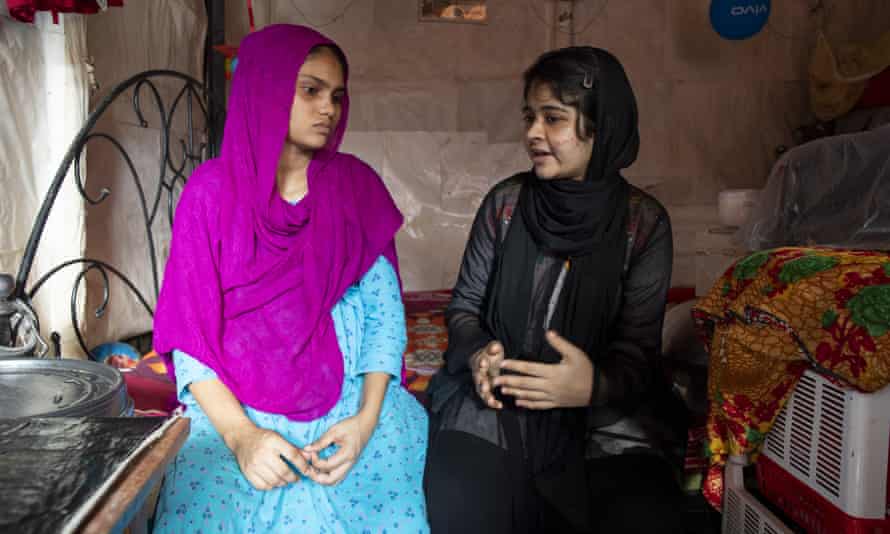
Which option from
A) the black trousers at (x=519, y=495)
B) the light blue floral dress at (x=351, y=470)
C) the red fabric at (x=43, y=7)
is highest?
the red fabric at (x=43, y=7)

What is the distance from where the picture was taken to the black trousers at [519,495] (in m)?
1.19

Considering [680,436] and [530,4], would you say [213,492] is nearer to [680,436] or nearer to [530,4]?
[680,436]

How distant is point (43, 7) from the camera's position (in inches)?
58.6

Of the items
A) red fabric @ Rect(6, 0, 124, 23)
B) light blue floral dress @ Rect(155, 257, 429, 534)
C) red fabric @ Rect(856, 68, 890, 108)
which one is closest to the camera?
light blue floral dress @ Rect(155, 257, 429, 534)

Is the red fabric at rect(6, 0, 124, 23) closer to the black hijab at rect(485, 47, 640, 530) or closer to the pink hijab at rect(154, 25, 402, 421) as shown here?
the pink hijab at rect(154, 25, 402, 421)

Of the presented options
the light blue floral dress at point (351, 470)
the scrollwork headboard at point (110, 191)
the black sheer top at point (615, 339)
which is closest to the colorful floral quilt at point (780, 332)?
the black sheer top at point (615, 339)

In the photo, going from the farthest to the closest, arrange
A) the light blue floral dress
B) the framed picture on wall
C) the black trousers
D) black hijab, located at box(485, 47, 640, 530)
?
the framed picture on wall
black hijab, located at box(485, 47, 640, 530)
the black trousers
the light blue floral dress

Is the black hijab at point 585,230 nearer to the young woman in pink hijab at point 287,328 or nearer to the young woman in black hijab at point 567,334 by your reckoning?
the young woman in black hijab at point 567,334

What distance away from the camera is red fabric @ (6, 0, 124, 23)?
1.43m

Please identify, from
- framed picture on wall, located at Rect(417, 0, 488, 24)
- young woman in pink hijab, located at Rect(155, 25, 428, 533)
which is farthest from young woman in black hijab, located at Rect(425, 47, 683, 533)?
framed picture on wall, located at Rect(417, 0, 488, 24)

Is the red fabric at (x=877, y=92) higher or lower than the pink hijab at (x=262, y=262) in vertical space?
higher

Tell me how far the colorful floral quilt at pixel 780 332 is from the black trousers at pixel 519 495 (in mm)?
253

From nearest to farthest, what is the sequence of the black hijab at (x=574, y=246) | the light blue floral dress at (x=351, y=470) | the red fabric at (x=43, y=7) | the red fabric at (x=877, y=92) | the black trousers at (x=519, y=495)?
the light blue floral dress at (x=351, y=470) < the black trousers at (x=519, y=495) < the black hijab at (x=574, y=246) < the red fabric at (x=43, y=7) < the red fabric at (x=877, y=92)

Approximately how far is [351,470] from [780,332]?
3.06 feet
